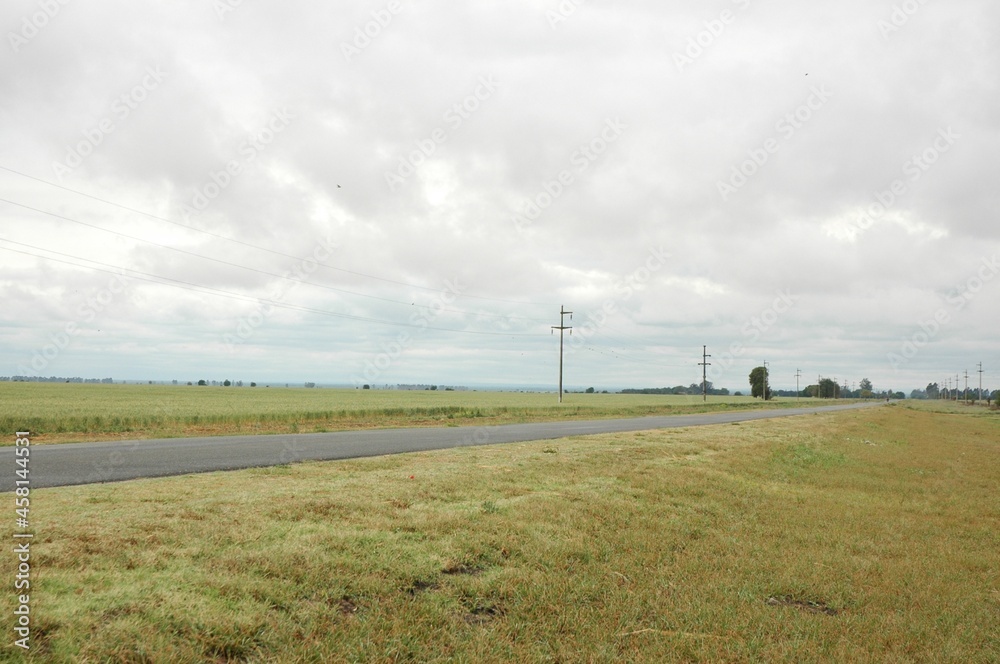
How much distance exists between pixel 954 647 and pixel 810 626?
105cm

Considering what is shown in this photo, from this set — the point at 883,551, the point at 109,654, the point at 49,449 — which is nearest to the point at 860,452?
the point at 883,551

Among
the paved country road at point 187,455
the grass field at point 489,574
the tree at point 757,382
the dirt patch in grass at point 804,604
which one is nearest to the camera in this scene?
the grass field at point 489,574

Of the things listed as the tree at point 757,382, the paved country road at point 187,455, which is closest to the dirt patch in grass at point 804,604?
the paved country road at point 187,455

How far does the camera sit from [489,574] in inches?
232

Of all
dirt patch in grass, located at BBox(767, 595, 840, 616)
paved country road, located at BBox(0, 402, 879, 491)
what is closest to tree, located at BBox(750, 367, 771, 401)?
paved country road, located at BBox(0, 402, 879, 491)

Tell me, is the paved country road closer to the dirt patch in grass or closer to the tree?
the dirt patch in grass

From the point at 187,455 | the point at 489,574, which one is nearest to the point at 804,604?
the point at 489,574

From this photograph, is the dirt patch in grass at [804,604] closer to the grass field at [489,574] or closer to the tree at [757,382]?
the grass field at [489,574]

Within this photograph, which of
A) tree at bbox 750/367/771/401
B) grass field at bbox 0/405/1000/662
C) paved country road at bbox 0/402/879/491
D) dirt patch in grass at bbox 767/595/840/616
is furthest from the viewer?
tree at bbox 750/367/771/401

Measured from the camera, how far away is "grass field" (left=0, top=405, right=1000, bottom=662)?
436 cm

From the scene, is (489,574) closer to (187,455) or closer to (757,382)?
(187,455)

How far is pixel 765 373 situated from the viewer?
171625 millimetres

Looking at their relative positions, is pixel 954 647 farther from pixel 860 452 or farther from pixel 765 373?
Answer: pixel 765 373

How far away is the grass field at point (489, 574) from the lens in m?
4.36
